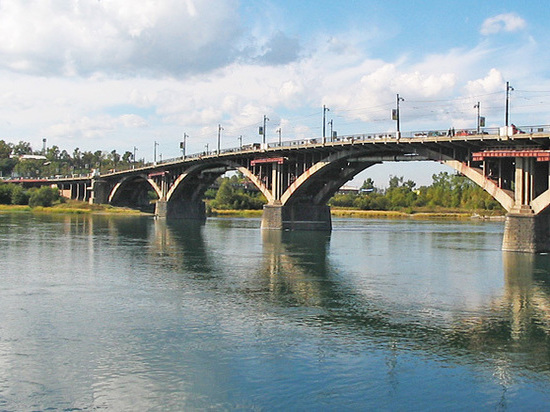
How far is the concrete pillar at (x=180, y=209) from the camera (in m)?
126

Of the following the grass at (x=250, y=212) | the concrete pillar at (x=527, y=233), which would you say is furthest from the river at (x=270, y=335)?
the grass at (x=250, y=212)

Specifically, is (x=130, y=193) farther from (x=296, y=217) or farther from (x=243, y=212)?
(x=296, y=217)

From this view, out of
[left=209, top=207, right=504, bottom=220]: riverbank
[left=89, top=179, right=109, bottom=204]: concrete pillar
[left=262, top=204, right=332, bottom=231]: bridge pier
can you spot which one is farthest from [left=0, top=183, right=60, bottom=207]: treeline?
[left=262, top=204, right=332, bottom=231]: bridge pier

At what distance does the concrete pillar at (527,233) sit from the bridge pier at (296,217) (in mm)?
36568

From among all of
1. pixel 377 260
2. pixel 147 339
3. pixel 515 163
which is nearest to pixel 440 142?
pixel 515 163

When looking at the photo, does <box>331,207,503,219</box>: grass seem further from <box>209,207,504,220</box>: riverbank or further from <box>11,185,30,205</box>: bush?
<box>11,185,30,205</box>: bush

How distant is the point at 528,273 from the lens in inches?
1708

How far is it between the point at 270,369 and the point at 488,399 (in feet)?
21.1

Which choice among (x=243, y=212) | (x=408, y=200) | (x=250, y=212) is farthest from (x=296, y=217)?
(x=408, y=200)

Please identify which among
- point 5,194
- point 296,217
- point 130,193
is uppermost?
point 130,193

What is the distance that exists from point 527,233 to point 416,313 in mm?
28721

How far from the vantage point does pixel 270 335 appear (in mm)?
Answer: 24703

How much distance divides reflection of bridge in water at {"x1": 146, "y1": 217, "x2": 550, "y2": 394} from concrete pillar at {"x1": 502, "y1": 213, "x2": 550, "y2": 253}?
3.96 meters

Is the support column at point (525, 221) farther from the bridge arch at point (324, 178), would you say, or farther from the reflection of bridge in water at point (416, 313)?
the bridge arch at point (324, 178)
